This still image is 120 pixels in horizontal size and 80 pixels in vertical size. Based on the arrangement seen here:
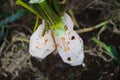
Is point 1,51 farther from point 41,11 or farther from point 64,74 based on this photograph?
point 41,11

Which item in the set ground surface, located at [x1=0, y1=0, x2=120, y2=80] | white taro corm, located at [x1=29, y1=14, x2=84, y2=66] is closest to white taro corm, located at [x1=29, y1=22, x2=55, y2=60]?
white taro corm, located at [x1=29, y1=14, x2=84, y2=66]

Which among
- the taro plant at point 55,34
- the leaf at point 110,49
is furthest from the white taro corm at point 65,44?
the leaf at point 110,49

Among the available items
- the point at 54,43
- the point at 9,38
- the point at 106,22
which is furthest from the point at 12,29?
the point at 54,43

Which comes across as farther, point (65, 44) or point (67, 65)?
point (67, 65)

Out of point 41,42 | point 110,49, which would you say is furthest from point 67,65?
point 41,42

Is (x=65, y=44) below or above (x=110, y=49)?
above

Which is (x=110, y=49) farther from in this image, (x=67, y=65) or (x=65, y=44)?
(x=65, y=44)
